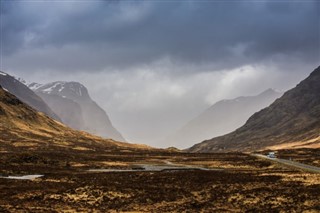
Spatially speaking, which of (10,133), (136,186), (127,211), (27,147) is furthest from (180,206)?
(10,133)

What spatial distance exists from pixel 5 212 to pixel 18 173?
35.9 meters

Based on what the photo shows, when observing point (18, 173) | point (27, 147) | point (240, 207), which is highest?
point (27, 147)

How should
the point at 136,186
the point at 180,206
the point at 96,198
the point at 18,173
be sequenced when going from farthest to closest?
1. the point at 18,173
2. the point at 136,186
3. the point at 96,198
4. the point at 180,206

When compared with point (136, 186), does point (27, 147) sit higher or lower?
higher

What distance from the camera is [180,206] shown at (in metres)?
35.2

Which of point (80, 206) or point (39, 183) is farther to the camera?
point (39, 183)

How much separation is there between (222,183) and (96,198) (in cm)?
1662

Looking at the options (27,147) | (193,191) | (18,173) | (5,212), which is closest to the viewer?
(5,212)

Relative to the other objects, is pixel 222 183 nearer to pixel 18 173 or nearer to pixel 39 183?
pixel 39 183

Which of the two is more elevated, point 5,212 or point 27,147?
point 27,147

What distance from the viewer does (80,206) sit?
117ft

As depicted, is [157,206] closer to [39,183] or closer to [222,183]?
[222,183]

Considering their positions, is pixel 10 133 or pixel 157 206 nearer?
pixel 157 206

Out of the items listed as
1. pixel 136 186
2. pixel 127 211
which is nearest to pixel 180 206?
pixel 127 211
